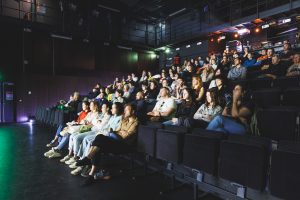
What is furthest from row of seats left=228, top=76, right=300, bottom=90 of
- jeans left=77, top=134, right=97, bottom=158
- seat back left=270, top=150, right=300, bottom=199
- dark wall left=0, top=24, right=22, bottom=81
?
dark wall left=0, top=24, right=22, bottom=81

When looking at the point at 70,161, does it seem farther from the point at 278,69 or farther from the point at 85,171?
the point at 278,69

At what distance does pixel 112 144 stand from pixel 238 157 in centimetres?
154

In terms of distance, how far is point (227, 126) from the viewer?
2.23 meters

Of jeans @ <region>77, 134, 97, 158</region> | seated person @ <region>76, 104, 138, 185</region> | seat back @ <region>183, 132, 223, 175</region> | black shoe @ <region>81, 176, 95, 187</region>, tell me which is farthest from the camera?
jeans @ <region>77, 134, 97, 158</region>

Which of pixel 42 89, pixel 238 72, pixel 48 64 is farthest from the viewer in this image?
pixel 48 64

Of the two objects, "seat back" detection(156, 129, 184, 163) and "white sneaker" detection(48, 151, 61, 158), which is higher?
"seat back" detection(156, 129, 184, 163)

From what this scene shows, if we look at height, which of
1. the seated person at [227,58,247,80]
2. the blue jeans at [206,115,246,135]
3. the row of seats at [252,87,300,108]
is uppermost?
the seated person at [227,58,247,80]

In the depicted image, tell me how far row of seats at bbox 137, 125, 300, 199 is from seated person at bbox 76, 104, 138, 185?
0.48 metres

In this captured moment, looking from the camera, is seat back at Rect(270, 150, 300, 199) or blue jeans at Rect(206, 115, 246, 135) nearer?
→ seat back at Rect(270, 150, 300, 199)

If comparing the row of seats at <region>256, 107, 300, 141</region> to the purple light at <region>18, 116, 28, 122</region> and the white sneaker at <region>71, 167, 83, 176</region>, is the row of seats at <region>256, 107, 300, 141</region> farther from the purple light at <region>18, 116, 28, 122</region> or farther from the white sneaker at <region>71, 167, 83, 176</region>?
the purple light at <region>18, 116, 28, 122</region>

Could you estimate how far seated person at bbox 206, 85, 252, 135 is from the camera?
2.19 meters

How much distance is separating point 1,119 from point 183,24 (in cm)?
957

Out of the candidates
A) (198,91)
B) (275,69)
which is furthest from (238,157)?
(275,69)

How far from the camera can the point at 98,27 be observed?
10852mm
